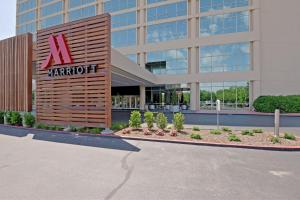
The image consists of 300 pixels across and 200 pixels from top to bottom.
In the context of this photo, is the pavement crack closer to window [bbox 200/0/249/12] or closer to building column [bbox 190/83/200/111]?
building column [bbox 190/83/200/111]

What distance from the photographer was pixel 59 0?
135 ft

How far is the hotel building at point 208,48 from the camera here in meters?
25.5

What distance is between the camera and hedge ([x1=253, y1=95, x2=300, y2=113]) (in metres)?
22.3

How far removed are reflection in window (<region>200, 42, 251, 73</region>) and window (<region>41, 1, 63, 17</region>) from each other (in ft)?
100

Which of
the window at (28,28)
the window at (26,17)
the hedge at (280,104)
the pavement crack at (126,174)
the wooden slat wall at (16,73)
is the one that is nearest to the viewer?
the pavement crack at (126,174)

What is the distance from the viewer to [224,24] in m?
27.0

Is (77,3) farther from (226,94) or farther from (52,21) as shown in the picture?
(226,94)

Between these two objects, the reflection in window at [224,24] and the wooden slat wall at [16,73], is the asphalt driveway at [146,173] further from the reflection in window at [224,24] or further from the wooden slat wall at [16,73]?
the reflection in window at [224,24]

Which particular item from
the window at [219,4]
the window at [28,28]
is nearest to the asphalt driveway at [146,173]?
the window at [219,4]

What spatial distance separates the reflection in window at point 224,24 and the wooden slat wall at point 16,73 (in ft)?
70.6

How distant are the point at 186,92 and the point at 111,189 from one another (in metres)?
25.7

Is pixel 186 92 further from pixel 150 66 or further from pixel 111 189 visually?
pixel 111 189

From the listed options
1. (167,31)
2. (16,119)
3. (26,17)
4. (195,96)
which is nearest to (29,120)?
(16,119)

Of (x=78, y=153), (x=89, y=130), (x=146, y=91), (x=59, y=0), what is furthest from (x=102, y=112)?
(x=59, y=0)
